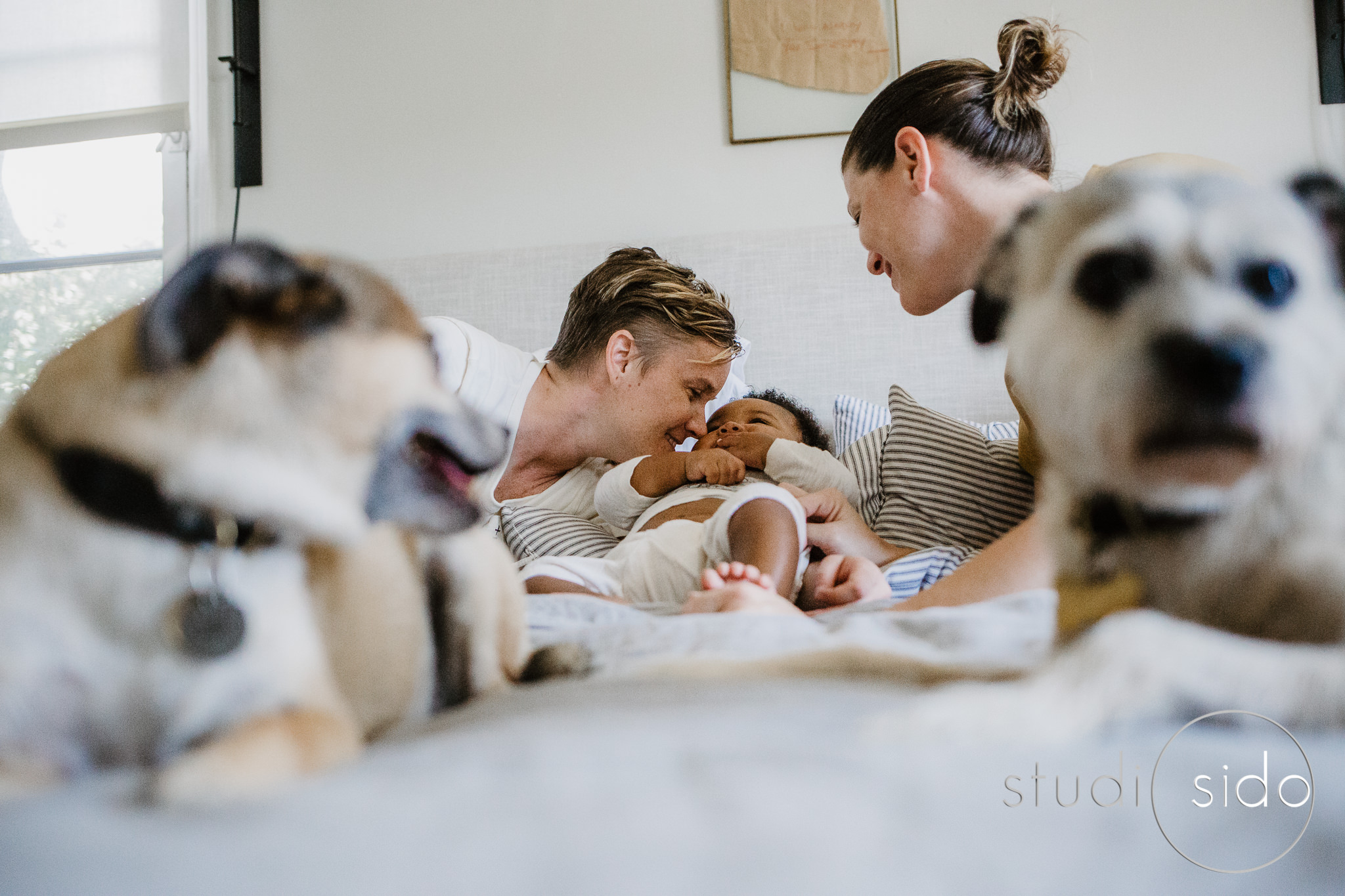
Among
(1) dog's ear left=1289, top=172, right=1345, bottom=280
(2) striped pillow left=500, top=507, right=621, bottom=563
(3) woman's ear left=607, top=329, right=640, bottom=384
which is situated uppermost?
(3) woman's ear left=607, top=329, right=640, bottom=384

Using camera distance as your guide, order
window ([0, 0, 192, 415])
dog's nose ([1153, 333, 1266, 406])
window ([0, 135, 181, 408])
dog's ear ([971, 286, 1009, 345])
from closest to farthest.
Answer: dog's nose ([1153, 333, 1266, 406]) < dog's ear ([971, 286, 1009, 345]) < window ([0, 135, 181, 408]) < window ([0, 0, 192, 415])

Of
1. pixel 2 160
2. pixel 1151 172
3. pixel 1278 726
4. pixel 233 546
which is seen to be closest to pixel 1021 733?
pixel 1278 726

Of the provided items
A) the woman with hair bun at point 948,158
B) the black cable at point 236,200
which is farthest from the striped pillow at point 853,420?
the black cable at point 236,200

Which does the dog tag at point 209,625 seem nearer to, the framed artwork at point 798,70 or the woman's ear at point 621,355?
the woman's ear at point 621,355

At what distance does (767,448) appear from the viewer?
1.43 m

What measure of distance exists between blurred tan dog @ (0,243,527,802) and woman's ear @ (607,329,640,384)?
39.5 inches

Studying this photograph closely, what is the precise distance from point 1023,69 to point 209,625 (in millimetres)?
1126

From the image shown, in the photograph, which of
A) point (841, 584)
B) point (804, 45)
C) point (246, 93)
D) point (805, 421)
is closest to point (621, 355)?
point (805, 421)

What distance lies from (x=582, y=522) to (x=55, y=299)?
2.78ft

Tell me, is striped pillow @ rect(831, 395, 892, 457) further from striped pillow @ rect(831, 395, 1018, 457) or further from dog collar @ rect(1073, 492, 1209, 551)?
dog collar @ rect(1073, 492, 1209, 551)

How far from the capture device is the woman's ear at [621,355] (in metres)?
1.39

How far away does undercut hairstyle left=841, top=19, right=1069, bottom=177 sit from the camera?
98 centimetres

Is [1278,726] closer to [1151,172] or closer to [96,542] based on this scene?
[1151,172]

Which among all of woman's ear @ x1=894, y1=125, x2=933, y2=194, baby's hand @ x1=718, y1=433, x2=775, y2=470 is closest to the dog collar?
woman's ear @ x1=894, y1=125, x2=933, y2=194
